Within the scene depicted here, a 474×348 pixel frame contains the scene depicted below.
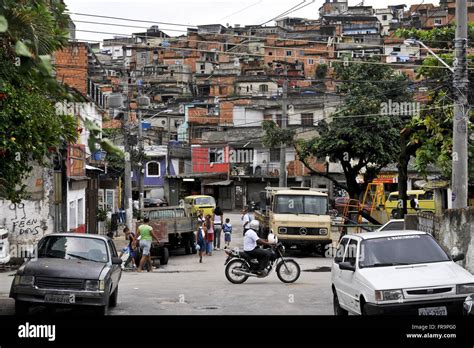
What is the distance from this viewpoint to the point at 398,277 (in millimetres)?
12156

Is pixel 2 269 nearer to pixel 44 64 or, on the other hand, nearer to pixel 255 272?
pixel 255 272

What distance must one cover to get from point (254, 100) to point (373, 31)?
37892 mm

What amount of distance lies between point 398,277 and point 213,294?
7360 millimetres

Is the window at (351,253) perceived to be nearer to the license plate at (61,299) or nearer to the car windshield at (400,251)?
the car windshield at (400,251)

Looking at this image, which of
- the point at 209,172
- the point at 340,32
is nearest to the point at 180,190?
the point at 209,172

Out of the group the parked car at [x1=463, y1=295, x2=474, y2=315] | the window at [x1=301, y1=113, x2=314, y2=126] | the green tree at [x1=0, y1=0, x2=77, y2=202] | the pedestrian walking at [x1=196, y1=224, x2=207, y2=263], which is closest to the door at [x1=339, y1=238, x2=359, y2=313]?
the parked car at [x1=463, y1=295, x2=474, y2=315]

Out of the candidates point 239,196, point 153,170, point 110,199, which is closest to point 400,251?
point 110,199

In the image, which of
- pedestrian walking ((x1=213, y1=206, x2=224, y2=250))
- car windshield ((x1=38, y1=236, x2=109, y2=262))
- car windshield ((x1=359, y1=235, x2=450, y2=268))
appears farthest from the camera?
pedestrian walking ((x1=213, y1=206, x2=224, y2=250))

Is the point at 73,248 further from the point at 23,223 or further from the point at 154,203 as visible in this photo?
the point at 154,203

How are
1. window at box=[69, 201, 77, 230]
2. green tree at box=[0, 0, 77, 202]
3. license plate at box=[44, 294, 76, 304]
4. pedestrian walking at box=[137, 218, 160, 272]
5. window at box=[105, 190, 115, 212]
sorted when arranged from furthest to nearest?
window at box=[105, 190, 115, 212]
window at box=[69, 201, 77, 230]
pedestrian walking at box=[137, 218, 160, 272]
license plate at box=[44, 294, 76, 304]
green tree at box=[0, 0, 77, 202]

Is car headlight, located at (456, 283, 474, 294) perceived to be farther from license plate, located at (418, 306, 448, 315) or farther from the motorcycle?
the motorcycle

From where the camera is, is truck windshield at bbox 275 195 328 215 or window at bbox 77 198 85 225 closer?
truck windshield at bbox 275 195 328 215

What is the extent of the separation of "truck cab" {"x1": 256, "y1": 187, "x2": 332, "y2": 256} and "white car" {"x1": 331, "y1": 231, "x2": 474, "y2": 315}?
16.1 meters

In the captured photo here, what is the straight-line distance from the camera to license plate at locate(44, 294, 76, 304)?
14.1 meters
